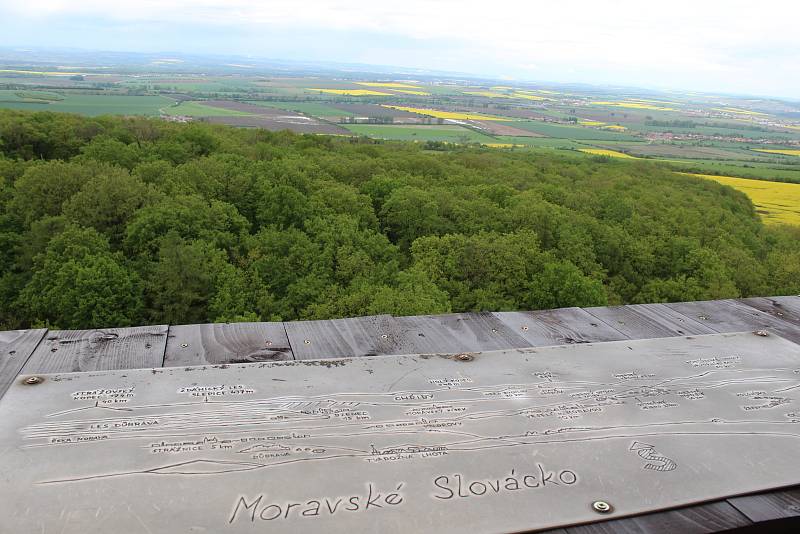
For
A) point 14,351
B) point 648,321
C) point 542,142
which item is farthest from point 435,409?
point 542,142

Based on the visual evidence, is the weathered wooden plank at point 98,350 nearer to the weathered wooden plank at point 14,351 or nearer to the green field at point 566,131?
the weathered wooden plank at point 14,351

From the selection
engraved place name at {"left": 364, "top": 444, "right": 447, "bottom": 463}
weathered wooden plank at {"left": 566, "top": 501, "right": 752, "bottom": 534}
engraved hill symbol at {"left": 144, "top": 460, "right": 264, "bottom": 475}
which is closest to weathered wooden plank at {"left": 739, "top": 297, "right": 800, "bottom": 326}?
weathered wooden plank at {"left": 566, "top": 501, "right": 752, "bottom": 534}

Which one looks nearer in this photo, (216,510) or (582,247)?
(216,510)

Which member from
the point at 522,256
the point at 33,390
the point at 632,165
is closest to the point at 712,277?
the point at 522,256

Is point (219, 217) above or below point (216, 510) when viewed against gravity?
below

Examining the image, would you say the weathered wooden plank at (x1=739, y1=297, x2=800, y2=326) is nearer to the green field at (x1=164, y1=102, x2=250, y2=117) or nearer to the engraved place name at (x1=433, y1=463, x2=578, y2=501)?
the engraved place name at (x1=433, y1=463, x2=578, y2=501)

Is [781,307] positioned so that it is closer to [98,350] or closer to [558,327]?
[558,327]

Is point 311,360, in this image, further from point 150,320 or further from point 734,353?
point 150,320
